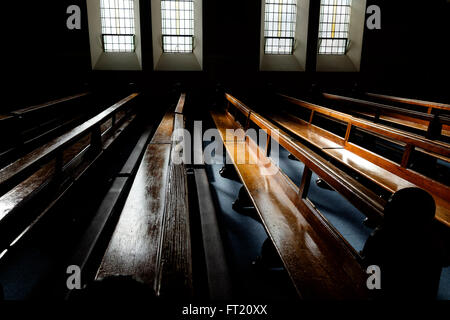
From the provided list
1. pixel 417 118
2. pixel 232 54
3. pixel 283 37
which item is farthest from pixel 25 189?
pixel 283 37

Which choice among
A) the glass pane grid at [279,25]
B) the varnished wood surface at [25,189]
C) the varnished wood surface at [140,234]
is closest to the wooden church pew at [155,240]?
the varnished wood surface at [140,234]

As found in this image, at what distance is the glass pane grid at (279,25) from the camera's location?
824 centimetres

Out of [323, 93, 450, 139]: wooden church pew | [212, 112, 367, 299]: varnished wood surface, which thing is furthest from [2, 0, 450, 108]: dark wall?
[212, 112, 367, 299]: varnished wood surface

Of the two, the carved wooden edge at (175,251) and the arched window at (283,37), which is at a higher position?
the arched window at (283,37)

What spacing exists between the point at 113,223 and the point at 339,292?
5.96 feet

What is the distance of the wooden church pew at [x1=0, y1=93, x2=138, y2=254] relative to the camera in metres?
1.75

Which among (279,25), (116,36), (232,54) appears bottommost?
Result: (232,54)

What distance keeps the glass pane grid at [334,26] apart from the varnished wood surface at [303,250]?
7.48 meters

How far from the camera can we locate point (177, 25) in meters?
8.02

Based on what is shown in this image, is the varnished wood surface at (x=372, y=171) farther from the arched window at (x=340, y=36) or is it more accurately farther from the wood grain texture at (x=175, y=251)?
the arched window at (x=340, y=36)

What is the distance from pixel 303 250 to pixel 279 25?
8113mm

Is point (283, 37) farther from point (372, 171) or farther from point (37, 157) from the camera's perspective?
point (37, 157)

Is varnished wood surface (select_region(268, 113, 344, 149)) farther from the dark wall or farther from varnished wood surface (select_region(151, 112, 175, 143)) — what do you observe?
the dark wall
